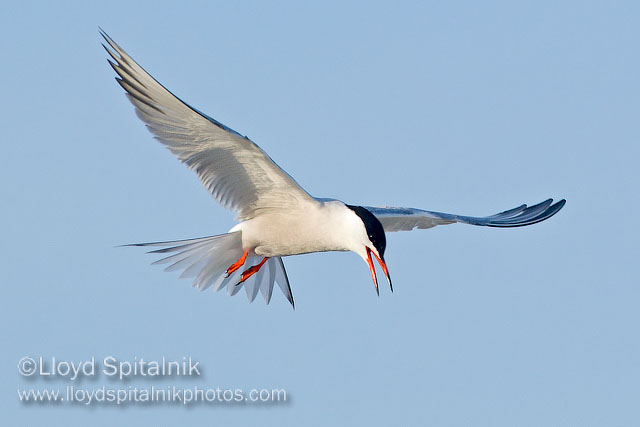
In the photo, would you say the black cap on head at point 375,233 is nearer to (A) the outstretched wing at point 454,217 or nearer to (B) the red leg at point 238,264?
(A) the outstretched wing at point 454,217

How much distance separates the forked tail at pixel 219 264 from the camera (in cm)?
1008

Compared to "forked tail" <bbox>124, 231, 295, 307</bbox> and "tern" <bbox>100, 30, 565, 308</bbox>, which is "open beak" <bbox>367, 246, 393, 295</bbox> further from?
"forked tail" <bbox>124, 231, 295, 307</bbox>

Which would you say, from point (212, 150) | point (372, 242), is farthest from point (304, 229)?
point (212, 150)

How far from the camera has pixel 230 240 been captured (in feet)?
33.2

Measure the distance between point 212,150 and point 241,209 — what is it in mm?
922

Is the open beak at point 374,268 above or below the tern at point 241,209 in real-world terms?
below

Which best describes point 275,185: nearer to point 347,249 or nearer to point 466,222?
point 347,249

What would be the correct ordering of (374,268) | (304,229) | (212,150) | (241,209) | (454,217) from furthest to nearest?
(454,217) < (241,209) < (304,229) < (374,268) < (212,150)

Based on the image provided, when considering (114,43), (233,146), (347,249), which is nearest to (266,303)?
(347,249)

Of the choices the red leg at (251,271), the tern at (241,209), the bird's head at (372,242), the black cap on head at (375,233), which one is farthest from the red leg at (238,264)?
the black cap on head at (375,233)

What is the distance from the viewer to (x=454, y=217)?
10828 millimetres

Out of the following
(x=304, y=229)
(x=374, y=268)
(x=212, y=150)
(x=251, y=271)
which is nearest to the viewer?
(x=212, y=150)

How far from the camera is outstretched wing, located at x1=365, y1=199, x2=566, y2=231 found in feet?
34.8

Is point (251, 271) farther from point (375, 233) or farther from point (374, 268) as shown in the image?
point (375, 233)
